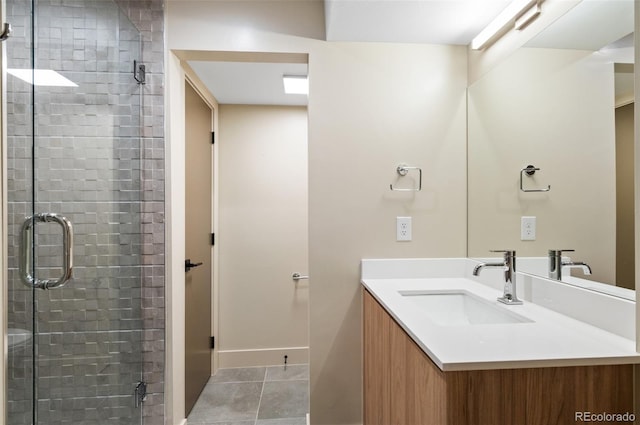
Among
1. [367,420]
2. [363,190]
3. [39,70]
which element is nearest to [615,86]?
[363,190]

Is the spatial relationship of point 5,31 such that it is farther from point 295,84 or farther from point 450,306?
point 450,306

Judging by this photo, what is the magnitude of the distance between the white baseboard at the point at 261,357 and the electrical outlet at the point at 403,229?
1482mm

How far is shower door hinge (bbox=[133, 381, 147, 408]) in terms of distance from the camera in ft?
5.25

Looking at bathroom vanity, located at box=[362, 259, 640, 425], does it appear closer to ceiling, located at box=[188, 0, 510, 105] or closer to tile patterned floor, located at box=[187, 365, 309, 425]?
tile patterned floor, located at box=[187, 365, 309, 425]

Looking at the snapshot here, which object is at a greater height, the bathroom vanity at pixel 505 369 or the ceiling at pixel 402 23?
the ceiling at pixel 402 23

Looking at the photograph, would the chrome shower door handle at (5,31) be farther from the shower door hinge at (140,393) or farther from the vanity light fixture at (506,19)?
the vanity light fixture at (506,19)

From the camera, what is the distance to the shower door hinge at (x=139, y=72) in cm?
158

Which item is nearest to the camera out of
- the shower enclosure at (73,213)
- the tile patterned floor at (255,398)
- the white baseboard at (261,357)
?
the shower enclosure at (73,213)

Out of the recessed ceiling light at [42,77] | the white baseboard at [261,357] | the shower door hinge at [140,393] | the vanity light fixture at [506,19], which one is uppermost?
the vanity light fixture at [506,19]

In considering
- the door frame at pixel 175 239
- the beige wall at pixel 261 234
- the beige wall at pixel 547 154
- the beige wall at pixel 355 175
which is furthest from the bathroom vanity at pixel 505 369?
the beige wall at pixel 261 234

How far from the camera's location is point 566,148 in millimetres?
1160

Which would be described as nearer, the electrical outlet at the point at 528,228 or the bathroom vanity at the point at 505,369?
the bathroom vanity at the point at 505,369

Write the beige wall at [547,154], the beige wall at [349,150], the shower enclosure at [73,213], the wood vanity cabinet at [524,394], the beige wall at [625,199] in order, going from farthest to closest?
the beige wall at [349,150] < the shower enclosure at [73,213] < the beige wall at [547,154] < the beige wall at [625,199] < the wood vanity cabinet at [524,394]

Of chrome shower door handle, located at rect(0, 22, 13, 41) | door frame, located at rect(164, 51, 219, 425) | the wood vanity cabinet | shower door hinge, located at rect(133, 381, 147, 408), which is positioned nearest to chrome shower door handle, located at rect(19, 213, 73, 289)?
door frame, located at rect(164, 51, 219, 425)
